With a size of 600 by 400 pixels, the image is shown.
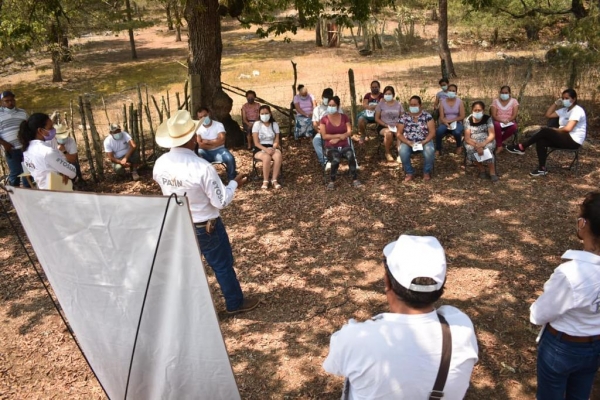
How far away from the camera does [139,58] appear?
2783cm

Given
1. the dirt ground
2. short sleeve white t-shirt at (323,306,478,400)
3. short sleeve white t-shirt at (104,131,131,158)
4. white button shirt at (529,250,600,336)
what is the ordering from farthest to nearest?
1. short sleeve white t-shirt at (104,131,131,158)
2. the dirt ground
3. white button shirt at (529,250,600,336)
4. short sleeve white t-shirt at (323,306,478,400)

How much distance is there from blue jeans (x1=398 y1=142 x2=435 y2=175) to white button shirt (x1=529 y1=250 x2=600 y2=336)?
4.89 m

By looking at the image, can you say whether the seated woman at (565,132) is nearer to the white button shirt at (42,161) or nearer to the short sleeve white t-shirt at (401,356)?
the short sleeve white t-shirt at (401,356)

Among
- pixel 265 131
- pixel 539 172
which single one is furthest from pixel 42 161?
pixel 539 172

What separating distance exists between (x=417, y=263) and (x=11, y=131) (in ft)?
24.0

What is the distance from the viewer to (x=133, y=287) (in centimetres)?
248

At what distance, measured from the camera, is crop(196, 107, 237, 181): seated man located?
754 cm

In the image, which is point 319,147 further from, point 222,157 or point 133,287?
point 133,287

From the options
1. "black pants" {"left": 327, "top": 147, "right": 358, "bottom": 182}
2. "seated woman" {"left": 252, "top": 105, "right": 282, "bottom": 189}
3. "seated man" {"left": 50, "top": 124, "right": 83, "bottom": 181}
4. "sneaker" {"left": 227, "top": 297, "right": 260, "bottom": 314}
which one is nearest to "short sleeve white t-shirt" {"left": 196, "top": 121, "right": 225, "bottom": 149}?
"seated woman" {"left": 252, "top": 105, "right": 282, "bottom": 189}

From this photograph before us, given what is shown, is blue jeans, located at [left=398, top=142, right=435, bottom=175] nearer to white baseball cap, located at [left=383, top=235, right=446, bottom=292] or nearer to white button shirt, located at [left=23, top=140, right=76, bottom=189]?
white button shirt, located at [left=23, top=140, right=76, bottom=189]

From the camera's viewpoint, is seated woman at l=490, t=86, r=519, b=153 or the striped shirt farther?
seated woman at l=490, t=86, r=519, b=153

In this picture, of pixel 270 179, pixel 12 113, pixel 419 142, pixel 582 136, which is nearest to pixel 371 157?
pixel 419 142

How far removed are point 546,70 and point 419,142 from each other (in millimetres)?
10598

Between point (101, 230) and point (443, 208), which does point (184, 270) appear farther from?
point (443, 208)
